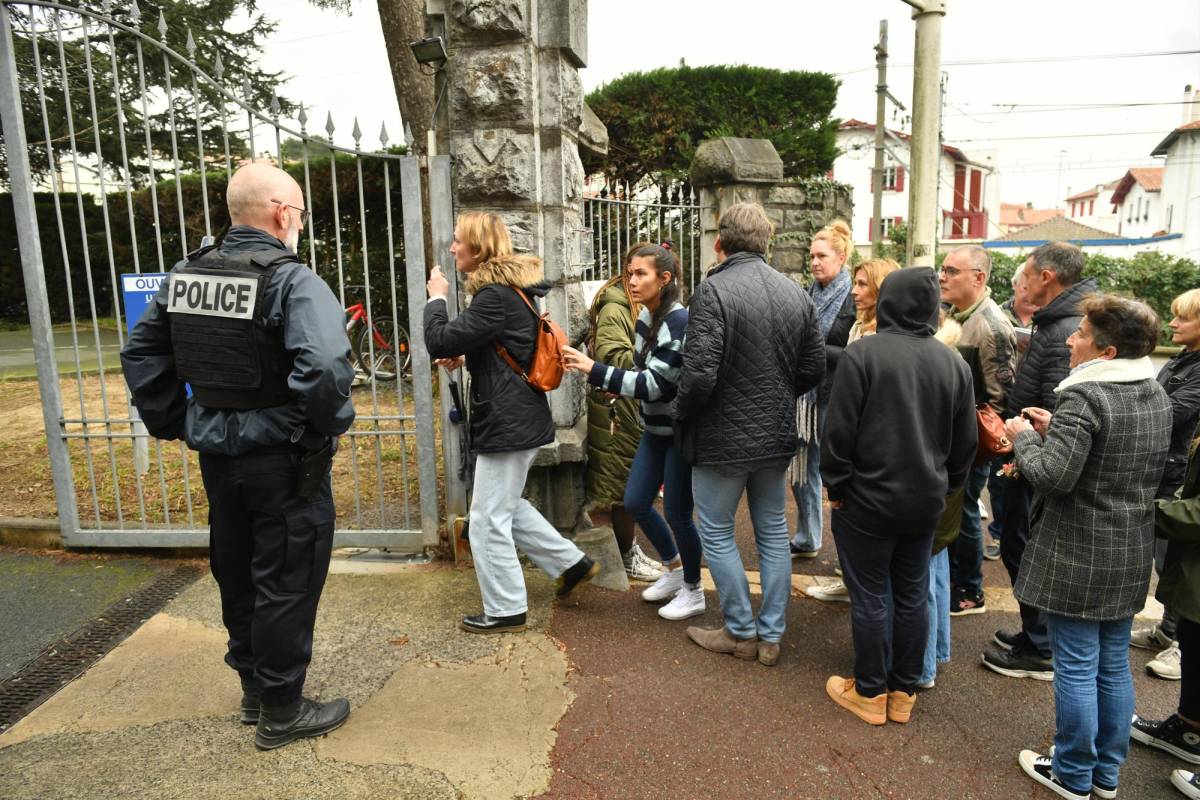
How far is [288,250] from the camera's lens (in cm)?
279

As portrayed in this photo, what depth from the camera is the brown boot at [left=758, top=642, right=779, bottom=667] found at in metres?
3.54

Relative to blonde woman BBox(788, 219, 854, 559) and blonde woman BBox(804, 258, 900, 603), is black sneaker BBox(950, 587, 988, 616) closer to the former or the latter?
blonde woman BBox(804, 258, 900, 603)

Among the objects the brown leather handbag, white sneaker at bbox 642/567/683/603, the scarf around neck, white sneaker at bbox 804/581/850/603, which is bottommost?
white sneaker at bbox 804/581/850/603

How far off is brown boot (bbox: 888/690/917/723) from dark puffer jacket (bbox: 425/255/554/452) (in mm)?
1774

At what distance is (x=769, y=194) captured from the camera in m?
8.55

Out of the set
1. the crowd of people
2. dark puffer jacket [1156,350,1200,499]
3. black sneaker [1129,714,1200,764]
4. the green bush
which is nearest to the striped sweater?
the crowd of people

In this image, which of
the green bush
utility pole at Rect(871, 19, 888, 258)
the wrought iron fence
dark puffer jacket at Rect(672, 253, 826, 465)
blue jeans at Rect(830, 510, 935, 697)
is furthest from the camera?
utility pole at Rect(871, 19, 888, 258)

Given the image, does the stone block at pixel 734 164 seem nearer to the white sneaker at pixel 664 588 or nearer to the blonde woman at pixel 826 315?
the blonde woman at pixel 826 315

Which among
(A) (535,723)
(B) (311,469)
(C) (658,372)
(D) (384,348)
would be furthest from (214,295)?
(D) (384,348)

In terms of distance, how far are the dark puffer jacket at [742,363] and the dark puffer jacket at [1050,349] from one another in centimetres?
108

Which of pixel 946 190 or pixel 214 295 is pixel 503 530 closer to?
pixel 214 295

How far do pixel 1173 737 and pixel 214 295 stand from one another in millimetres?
3692

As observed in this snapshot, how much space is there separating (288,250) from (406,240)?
1.48m

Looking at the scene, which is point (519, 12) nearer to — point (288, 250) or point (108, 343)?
point (288, 250)
